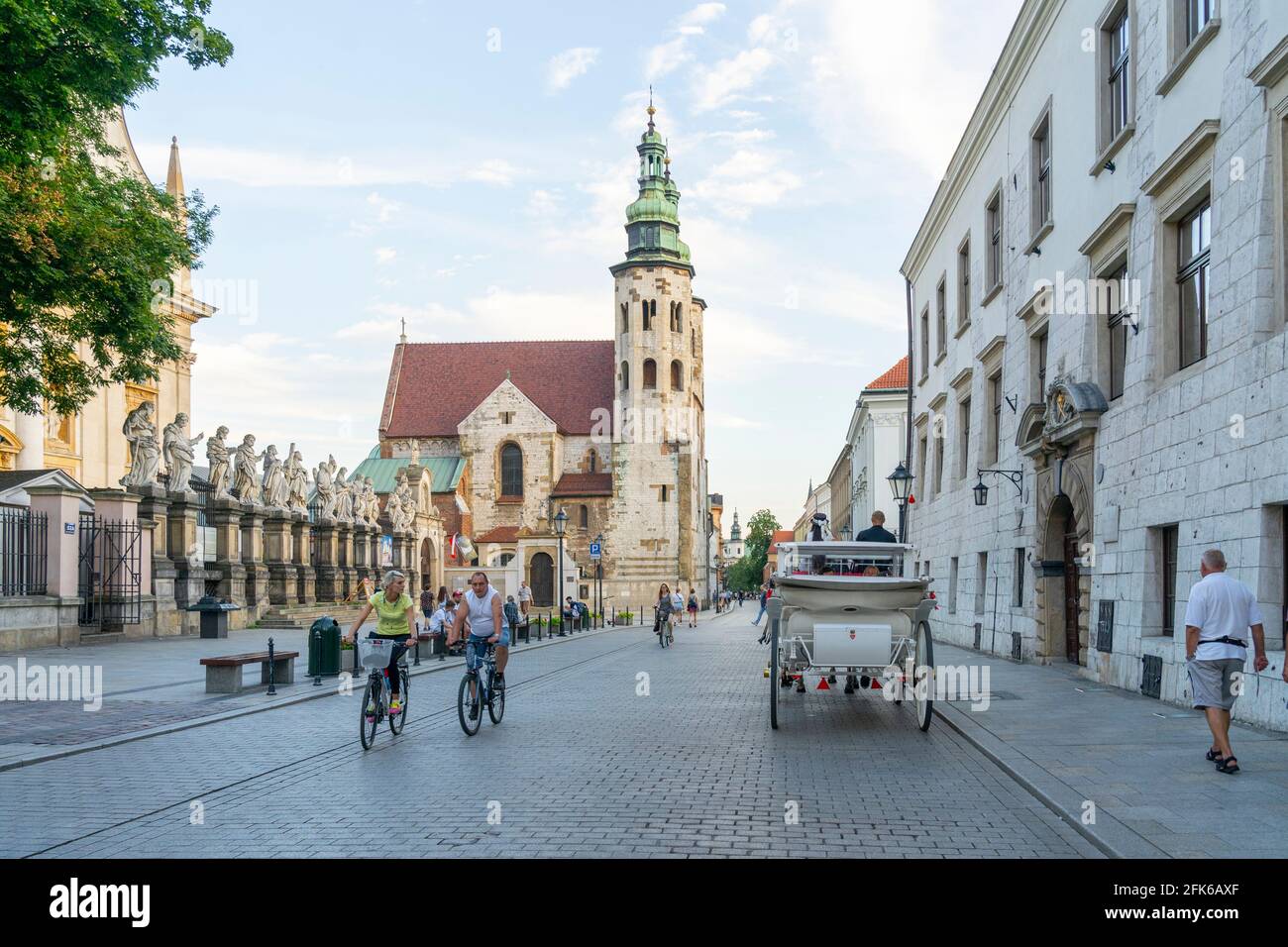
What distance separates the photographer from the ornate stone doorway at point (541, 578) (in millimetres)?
71562

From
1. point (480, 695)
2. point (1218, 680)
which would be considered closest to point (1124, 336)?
point (1218, 680)

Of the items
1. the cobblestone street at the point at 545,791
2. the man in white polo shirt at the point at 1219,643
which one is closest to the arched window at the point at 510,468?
the cobblestone street at the point at 545,791

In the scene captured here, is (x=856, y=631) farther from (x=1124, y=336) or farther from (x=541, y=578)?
(x=541, y=578)

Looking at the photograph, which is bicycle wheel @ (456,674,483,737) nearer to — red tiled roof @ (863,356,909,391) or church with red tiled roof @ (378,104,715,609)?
red tiled roof @ (863,356,909,391)

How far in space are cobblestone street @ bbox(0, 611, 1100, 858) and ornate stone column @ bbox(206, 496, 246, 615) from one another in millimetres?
18478

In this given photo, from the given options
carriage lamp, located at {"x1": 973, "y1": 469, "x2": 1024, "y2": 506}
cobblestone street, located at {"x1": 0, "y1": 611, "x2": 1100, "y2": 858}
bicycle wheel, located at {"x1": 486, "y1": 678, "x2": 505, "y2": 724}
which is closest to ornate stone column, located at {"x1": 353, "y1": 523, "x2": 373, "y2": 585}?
carriage lamp, located at {"x1": 973, "y1": 469, "x2": 1024, "y2": 506}

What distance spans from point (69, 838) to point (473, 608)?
224 inches

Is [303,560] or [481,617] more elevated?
[481,617]

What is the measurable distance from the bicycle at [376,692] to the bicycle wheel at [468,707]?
0.62 metres

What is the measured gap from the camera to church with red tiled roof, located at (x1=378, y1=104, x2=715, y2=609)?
74.0 meters

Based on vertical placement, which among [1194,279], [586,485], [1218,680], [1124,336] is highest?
[1194,279]

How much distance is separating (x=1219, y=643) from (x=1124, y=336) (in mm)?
8468

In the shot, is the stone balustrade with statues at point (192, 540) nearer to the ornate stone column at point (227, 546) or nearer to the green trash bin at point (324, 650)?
the ornate stone column at point (227, 546)

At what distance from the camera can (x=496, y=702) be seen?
1294 centimetres
